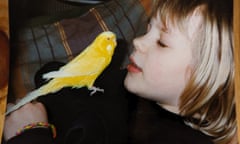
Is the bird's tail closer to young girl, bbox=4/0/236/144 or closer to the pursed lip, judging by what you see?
A: young girl, bbox=4/0/236/144

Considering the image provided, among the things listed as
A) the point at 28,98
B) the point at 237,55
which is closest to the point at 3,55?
the point at 28,98

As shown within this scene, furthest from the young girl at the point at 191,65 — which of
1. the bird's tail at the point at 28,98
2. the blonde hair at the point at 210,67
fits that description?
the bird's tail at the point at 28,98

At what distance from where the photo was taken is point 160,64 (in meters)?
0.59

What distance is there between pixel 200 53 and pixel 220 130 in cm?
11

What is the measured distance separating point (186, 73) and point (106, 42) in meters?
0.11

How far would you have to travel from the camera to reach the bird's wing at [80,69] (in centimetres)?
58

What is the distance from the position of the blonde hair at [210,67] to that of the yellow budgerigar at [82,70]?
3.2 inches

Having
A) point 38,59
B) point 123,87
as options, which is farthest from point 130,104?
point 38,59

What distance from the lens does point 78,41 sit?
0.60 m

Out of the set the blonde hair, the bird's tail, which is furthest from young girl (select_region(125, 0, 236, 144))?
the bird's tail

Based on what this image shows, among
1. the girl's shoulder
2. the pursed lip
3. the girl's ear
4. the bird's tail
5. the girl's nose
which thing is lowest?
the girl's shoulder

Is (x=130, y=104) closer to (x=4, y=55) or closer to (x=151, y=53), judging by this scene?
(x=151, y=53)

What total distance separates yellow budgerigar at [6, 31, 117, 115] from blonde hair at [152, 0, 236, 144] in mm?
82

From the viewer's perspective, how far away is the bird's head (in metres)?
0.59
